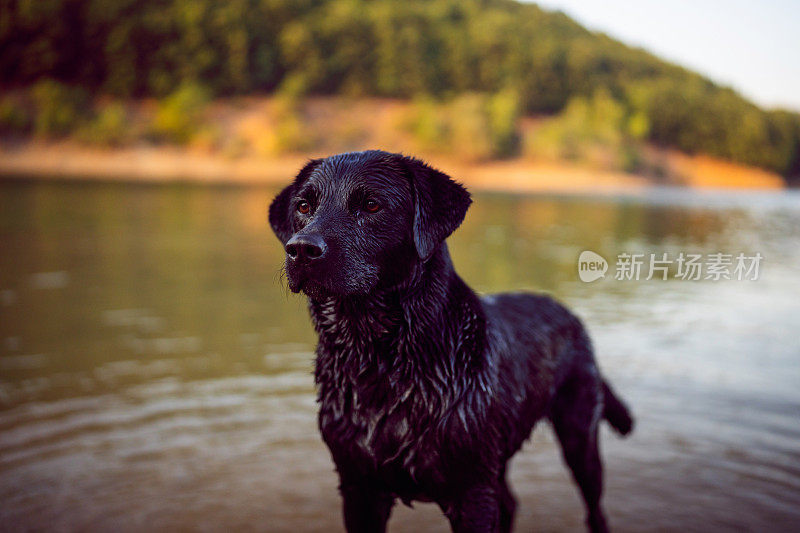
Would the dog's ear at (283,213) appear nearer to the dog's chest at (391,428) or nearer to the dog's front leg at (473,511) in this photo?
the dog's chest at (391,428)

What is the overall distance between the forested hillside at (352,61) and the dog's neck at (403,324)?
88.2 metres

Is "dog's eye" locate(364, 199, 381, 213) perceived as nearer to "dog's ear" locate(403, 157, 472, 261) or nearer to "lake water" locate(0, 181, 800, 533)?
"dog's ear" locate(403, 157, 472, 261)

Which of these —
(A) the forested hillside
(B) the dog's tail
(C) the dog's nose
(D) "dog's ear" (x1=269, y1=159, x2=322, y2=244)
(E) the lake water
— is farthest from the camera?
(A) the forested hillside

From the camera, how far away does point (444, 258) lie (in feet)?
10.9

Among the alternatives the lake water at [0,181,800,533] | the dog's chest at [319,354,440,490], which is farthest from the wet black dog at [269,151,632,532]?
the lake water at [0,181,800,533]

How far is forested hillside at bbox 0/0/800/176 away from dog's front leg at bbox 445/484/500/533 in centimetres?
8827

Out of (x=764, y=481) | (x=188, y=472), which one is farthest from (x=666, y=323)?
(x=188, y=472)

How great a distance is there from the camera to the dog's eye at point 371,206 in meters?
3.14

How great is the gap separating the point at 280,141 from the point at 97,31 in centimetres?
3771

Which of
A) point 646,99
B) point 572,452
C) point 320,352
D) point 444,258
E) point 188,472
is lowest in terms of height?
point 188,472

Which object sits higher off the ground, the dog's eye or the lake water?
the dog's eye

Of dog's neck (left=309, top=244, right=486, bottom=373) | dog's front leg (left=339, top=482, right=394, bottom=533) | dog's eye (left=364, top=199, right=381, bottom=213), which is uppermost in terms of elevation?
dog's eye (left=364, top=199, right=381, bottom=213)

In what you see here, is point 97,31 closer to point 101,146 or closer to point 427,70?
point 101,146

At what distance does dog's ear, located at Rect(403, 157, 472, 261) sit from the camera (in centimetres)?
313
